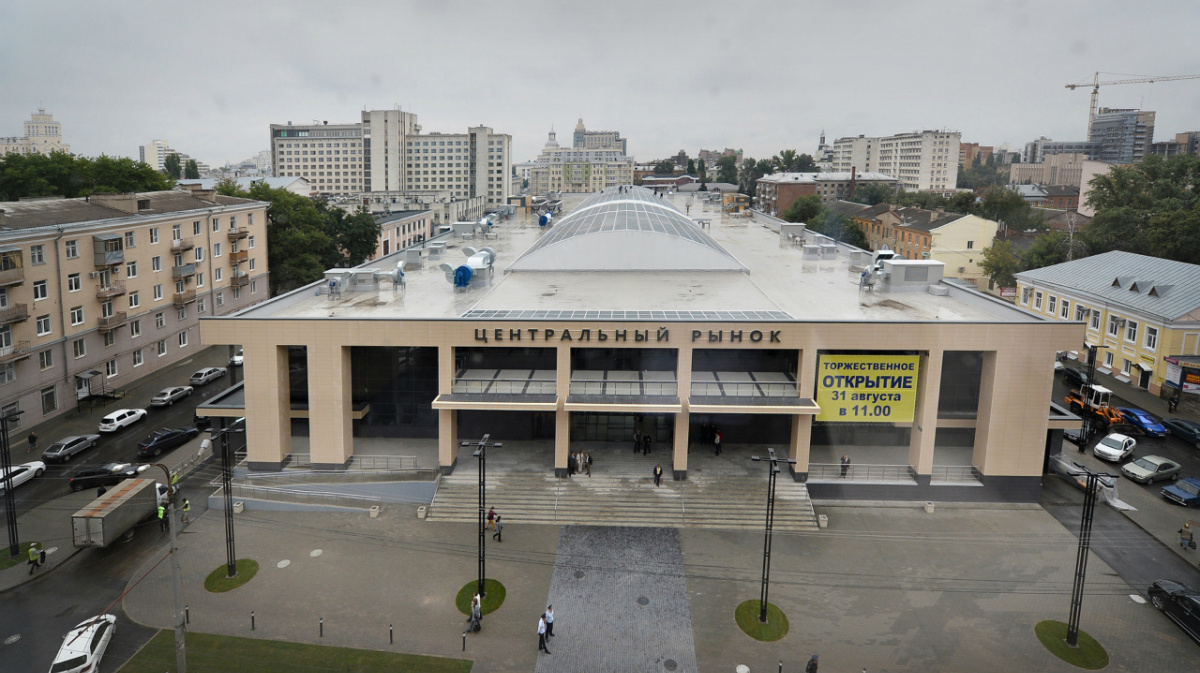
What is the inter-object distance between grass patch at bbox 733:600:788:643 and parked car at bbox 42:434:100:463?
3380 centimetres

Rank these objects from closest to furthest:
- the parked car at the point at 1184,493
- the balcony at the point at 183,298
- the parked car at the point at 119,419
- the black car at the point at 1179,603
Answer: the black car at the point at 1179,603
the parked car at the point at 1184,493
the parked car at the point at 119,419
the balcony at the point at 183,298

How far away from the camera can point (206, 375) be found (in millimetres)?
50531

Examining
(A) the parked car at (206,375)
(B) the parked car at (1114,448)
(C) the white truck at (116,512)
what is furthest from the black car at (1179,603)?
(A) the parked car at (206,375)

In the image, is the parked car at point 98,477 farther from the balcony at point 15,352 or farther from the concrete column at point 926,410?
the concrete column at point 926,410

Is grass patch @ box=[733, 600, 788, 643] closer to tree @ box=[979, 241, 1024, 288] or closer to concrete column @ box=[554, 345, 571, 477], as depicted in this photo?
concrete column @ box=[554, 345, 571, 477]

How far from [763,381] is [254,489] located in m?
23.7

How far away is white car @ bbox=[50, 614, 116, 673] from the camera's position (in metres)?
20.9

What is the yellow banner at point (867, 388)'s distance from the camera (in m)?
33.0

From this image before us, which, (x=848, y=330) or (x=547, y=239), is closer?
(x=848, y=330)

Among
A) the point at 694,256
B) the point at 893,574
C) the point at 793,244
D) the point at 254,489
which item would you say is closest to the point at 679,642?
the point at 893,574

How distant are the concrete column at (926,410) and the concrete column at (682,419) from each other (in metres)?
10.4

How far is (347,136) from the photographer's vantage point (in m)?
184

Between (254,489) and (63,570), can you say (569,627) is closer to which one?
(254,489)

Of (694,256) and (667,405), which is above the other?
(694,256)
